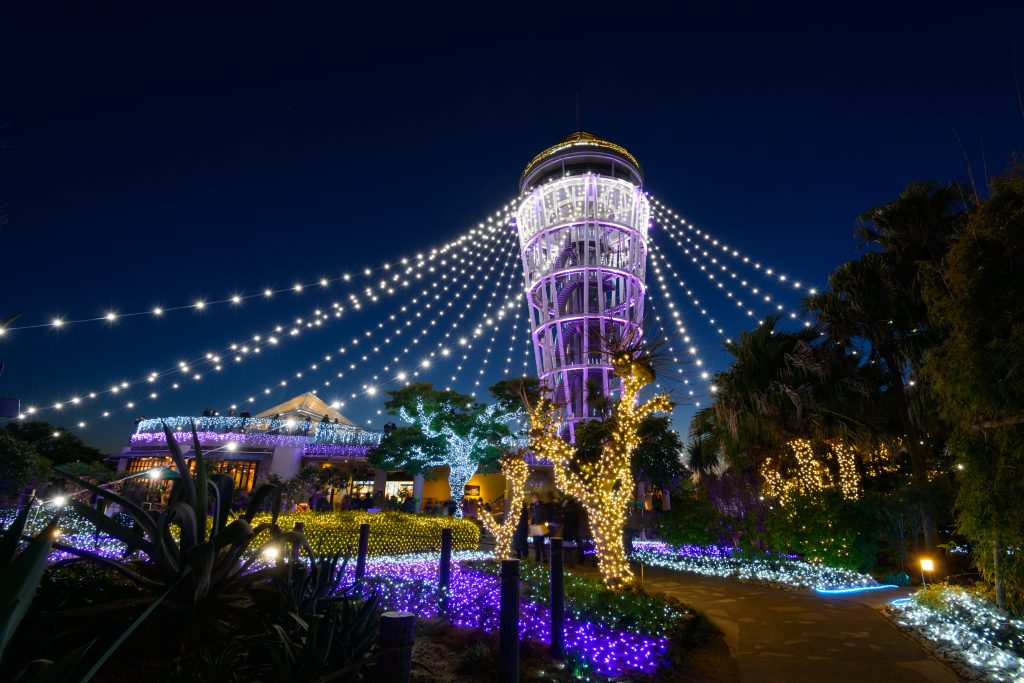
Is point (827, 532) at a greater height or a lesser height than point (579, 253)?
lesser

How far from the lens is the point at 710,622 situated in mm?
6867

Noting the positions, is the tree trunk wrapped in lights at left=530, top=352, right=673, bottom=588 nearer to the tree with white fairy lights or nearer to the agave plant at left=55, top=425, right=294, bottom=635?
the agave plant at left=55, top=425, right=294, bottom=635

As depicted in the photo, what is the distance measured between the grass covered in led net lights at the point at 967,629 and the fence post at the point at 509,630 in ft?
15.7

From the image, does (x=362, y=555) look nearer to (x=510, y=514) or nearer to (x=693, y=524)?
(x=510, y=514)

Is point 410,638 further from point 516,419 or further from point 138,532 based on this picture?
point 516,419

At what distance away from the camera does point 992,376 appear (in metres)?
5.71

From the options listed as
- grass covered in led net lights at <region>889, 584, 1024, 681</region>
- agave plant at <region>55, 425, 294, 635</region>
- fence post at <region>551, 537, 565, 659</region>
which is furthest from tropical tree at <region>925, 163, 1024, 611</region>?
agave plant at <region>55, 425, 294, 635</region>

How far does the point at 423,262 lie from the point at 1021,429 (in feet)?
45.9

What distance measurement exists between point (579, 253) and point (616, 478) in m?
20.1

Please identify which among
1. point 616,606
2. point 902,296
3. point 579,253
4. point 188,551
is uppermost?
point 579,253

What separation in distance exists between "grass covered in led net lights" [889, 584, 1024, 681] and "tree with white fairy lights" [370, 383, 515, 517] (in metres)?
15.6

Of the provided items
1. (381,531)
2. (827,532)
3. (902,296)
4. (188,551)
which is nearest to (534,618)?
(188,551)

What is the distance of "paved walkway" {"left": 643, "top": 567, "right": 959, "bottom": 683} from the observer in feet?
16.4

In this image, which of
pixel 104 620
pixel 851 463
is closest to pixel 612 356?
pixel 104 620
